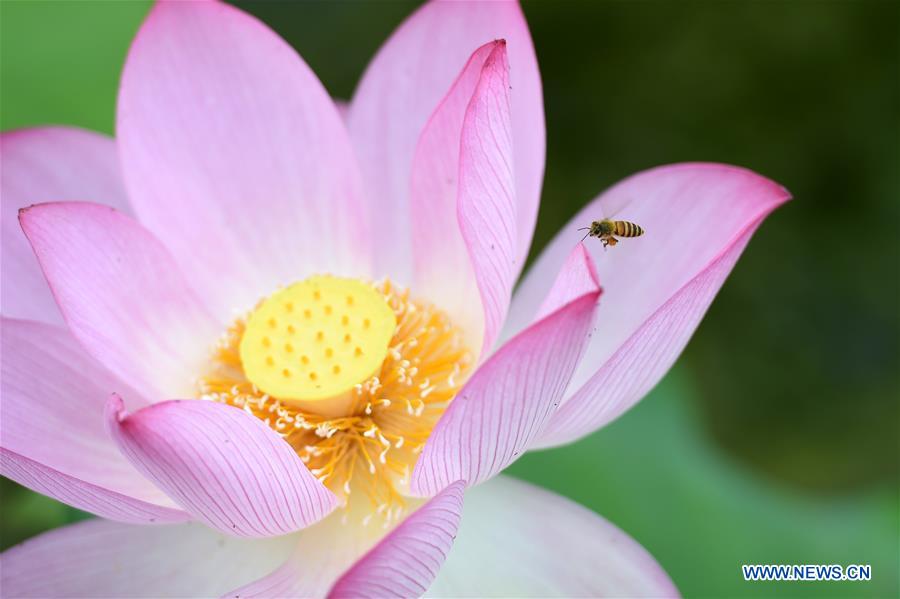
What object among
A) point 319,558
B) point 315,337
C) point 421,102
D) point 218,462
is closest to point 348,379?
point 315,337

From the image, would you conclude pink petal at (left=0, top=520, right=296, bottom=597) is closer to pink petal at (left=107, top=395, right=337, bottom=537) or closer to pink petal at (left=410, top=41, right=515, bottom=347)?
pink petal at (left=107, top=395, right=337, bottom=537)

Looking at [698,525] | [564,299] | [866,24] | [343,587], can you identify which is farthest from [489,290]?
[866,24]

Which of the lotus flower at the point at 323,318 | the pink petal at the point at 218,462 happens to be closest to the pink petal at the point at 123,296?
the lotus flower at the point at 323,318

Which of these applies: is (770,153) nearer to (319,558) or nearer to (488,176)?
(488,176)

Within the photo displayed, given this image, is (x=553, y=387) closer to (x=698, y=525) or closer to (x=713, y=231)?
(x=713, y=231)

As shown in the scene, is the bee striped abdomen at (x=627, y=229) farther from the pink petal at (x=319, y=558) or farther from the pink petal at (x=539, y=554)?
the pink petal at (x=319, y=558)

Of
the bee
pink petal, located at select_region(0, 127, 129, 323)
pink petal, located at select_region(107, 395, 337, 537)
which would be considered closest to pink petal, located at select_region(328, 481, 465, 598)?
pink petal, located at select_region(107, 395, 337, 537)
